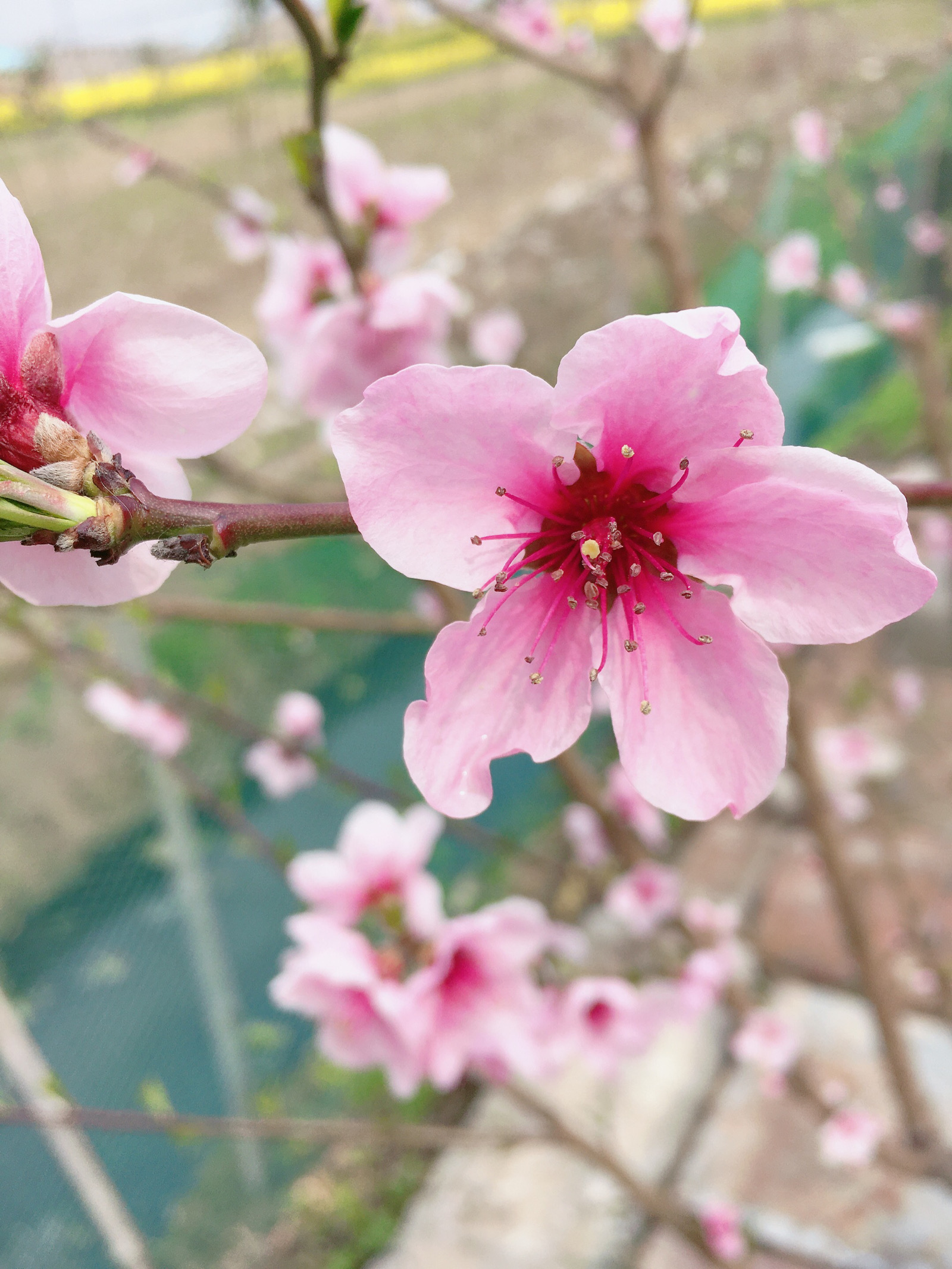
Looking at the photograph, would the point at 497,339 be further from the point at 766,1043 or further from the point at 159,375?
the point at 159,375

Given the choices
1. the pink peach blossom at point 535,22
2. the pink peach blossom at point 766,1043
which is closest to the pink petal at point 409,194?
the pink peach blossom at point 535,22

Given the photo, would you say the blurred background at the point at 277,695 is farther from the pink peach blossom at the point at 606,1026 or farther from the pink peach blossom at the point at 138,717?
the pink peach blossom at the point at 606,1026

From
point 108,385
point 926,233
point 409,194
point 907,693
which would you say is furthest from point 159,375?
point 926,233

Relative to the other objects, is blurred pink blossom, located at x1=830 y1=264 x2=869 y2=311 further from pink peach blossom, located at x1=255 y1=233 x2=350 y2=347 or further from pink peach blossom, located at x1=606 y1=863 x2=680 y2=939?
pink peach blossom, located at x1=255 y1=233 x2=350 y2=347

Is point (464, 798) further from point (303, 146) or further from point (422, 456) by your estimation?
point (303, 146)

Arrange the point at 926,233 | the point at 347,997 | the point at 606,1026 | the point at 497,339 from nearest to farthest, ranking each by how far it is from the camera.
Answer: the point at 347,997, the point at 606,1026, the point at 497,339, the point at 926,233

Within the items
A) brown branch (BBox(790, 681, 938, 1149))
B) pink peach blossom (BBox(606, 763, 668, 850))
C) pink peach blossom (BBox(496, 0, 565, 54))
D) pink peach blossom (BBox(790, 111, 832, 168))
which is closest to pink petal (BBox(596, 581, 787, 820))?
brown branch (BBox(790, 681, 938, 1149))
